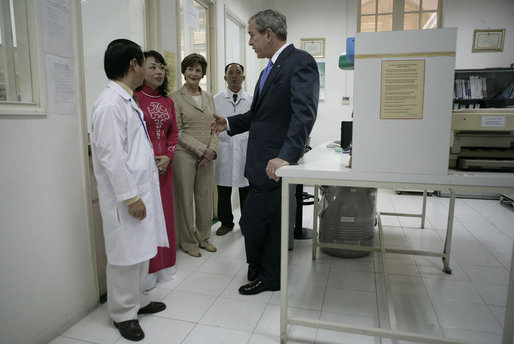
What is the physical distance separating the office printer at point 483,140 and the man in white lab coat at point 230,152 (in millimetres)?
2019

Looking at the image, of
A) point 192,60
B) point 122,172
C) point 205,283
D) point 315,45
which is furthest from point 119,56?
point 315,45

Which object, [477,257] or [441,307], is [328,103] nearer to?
[477,257]

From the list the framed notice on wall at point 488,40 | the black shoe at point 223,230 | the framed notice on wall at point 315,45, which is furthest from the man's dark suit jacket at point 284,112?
the framed notice on wall at point 488,40

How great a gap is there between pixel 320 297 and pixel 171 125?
142 centimetres

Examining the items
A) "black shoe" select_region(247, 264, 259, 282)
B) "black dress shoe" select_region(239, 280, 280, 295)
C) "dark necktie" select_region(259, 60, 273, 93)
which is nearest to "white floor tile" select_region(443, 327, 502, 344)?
"black dress shoe" select_region(239, 280, 280, 295)

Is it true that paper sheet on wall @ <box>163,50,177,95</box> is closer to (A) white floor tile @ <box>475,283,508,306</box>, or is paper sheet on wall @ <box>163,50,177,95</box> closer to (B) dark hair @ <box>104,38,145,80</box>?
(B) dark hair @ <box>104,38,145,80</box>

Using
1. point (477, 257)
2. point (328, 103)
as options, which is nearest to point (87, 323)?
point (477, 257)

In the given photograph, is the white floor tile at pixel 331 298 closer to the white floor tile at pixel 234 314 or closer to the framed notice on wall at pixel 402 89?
the white floor tile at pixel 234 314

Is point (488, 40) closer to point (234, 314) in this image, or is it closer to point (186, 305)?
point (234, 314)

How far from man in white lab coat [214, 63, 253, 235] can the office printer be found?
2.02 m

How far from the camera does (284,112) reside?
1948 mm

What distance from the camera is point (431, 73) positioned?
1.32 m

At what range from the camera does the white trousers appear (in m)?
1.68

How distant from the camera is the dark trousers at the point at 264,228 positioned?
207cm
